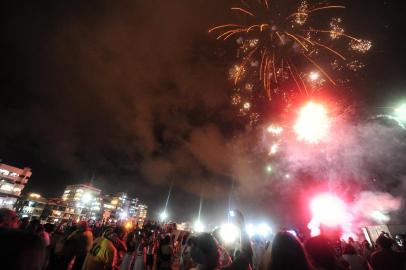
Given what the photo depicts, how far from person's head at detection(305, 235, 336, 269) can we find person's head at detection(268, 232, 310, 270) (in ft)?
2.01

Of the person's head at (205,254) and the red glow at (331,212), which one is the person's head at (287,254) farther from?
the red glow at (331,212)

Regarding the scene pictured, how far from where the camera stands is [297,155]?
26656 millimetres

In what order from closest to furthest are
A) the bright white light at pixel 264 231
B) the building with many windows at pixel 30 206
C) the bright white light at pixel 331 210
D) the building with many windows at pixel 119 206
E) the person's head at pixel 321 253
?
1. the person's head at pixel 321 253
2. the bright white light at pixel 331 210
3. the bright white light at pixel 264 231
4. the building with many windows at pixel 30 206
5. the building with many windows at pixel 119 206

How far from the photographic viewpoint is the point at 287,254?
2.61 metres

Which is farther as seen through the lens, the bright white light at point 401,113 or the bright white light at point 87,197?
the bright white light at point 87,197

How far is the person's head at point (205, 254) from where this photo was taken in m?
3.05

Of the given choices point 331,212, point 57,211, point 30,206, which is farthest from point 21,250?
point 57,211

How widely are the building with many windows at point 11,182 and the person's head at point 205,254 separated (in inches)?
4472

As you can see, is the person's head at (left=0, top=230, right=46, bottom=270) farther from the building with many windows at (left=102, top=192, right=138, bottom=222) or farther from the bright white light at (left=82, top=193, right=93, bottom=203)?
the building with many windows at (left=102, top=192, right=138, bottom=222)

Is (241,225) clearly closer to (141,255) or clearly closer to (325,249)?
(325,249)

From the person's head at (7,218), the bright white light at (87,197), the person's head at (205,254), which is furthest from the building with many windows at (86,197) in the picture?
the person's head at (205,254)

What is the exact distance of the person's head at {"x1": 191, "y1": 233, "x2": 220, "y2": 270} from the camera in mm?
3051

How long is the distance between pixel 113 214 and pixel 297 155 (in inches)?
6101

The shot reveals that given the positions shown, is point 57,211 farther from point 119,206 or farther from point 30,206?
point 119,206
